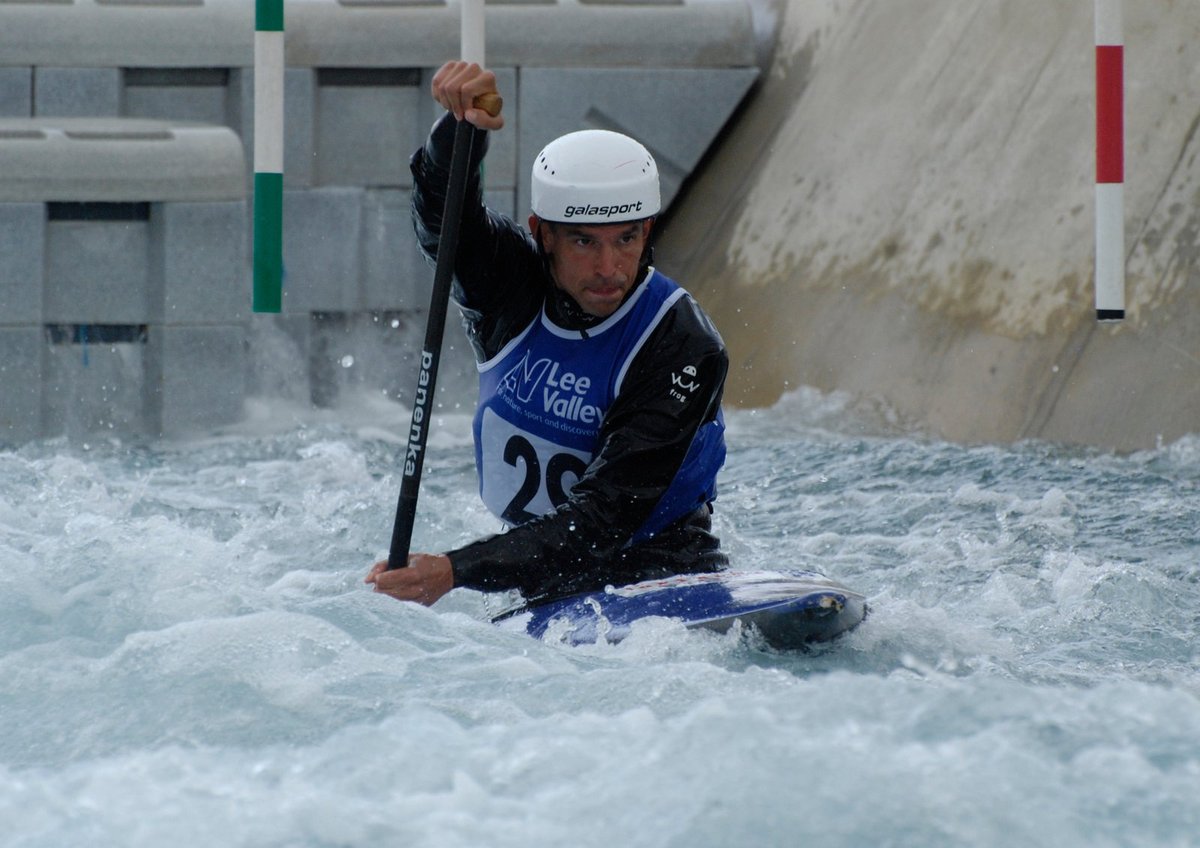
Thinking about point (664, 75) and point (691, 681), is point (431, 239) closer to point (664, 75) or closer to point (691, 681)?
point (691, 681)

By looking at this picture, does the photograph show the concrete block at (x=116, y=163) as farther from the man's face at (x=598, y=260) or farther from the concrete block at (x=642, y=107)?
the man's face at (x=598, y=260)

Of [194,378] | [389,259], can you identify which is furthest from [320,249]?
[194,378]

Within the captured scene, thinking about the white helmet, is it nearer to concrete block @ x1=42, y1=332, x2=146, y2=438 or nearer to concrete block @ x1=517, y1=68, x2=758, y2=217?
concrete block @ x1=42, y1=332, x2=146, y2=438

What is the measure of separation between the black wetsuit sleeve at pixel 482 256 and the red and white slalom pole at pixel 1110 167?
98.8 inches

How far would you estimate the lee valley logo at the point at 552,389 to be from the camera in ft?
13.3

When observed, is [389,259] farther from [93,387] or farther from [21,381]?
[21,381]

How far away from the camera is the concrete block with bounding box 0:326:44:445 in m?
7.37

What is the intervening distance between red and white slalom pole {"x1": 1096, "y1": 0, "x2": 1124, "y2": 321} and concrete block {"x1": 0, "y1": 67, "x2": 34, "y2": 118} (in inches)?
201

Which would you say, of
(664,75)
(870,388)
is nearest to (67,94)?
(664,75)

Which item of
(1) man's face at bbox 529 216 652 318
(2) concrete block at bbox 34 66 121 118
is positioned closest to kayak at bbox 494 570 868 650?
(1) man's face at bbox 529 216 652 318

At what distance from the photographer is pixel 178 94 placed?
8.71 m

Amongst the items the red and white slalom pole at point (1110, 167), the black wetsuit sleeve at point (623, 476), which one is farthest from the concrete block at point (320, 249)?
the black wetsuit sleeve at point (623, 476)

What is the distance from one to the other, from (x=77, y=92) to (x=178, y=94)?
487mm

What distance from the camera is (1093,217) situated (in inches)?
269
